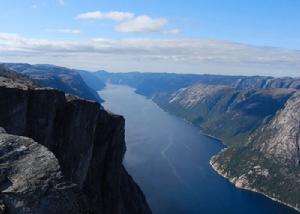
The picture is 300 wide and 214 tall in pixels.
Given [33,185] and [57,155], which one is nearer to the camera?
[33,185]

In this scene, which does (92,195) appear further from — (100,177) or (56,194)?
(56,194)

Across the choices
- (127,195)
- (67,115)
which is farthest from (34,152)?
(127,195)

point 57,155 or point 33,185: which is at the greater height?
point 33,185

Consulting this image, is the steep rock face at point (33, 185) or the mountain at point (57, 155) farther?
the mountain at point (57, 155)

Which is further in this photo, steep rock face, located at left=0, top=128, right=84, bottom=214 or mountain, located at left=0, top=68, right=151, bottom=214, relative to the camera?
mountain, located at left=0, top=68, right=151, bottom=214
